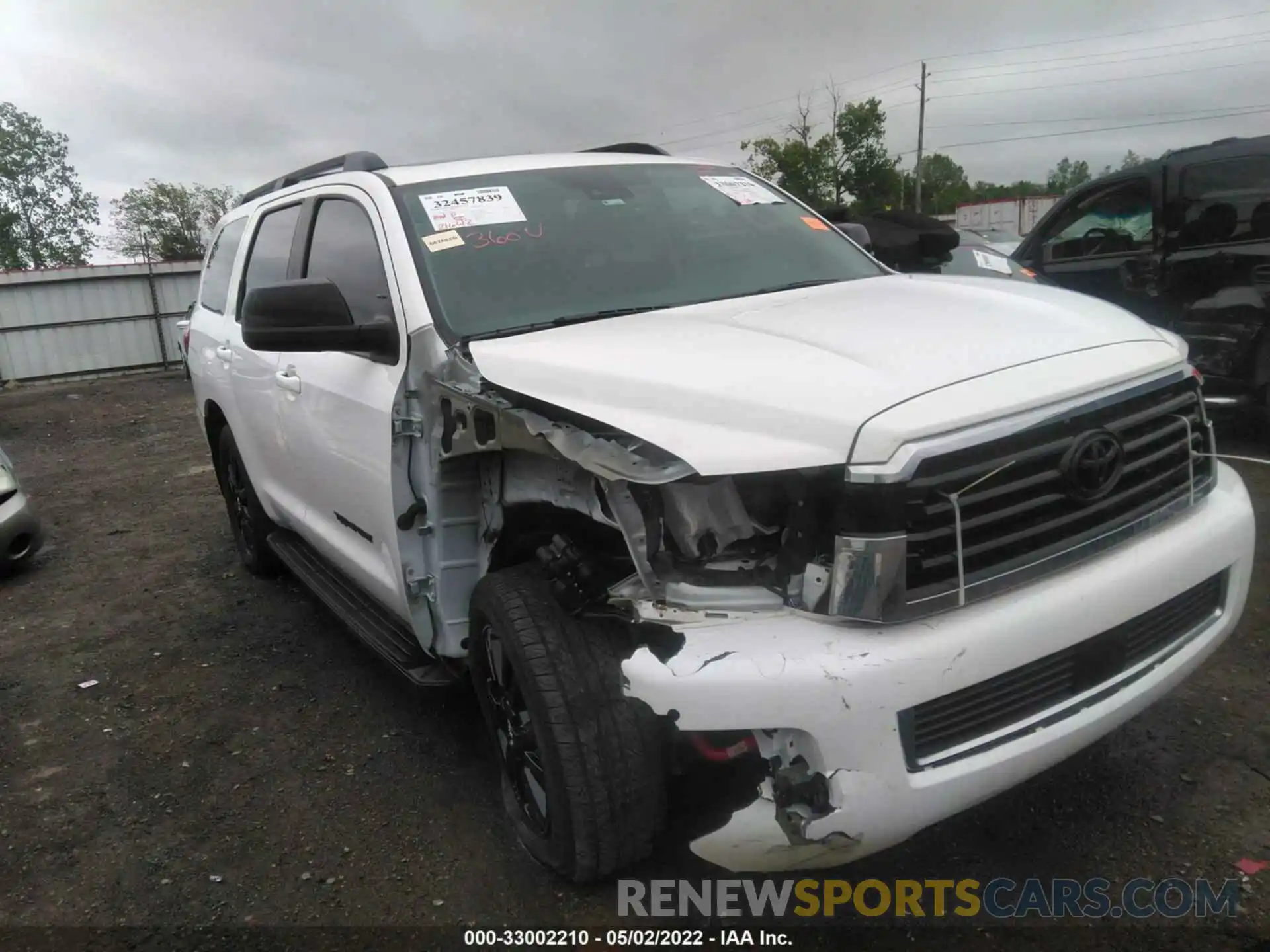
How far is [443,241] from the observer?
297cm

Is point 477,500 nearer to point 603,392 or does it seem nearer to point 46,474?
point 603,392

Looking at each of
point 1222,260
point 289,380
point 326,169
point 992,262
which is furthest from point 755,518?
point 992,262

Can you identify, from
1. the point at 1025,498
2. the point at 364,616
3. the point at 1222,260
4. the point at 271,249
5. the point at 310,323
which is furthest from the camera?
the point at 1222,260

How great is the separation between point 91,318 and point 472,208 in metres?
18.5

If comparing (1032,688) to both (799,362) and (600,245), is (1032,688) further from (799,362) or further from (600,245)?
(600,245)

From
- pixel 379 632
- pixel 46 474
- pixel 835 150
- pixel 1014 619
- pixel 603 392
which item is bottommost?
pixel 46 474

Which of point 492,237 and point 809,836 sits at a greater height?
point 492,237

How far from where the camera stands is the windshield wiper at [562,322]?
2.71 metres

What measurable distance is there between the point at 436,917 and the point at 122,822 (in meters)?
1.23

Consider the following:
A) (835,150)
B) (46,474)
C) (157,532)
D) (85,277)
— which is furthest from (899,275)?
(835,150)

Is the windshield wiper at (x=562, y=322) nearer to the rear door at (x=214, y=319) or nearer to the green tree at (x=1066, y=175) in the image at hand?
the rear door at (x=214, y=319)

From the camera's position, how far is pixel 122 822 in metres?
3.03

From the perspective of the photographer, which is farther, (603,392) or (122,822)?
(122,822)

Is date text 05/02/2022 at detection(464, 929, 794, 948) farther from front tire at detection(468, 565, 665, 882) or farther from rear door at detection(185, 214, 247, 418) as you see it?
rear door at detection(185, 214, 247, 418)
